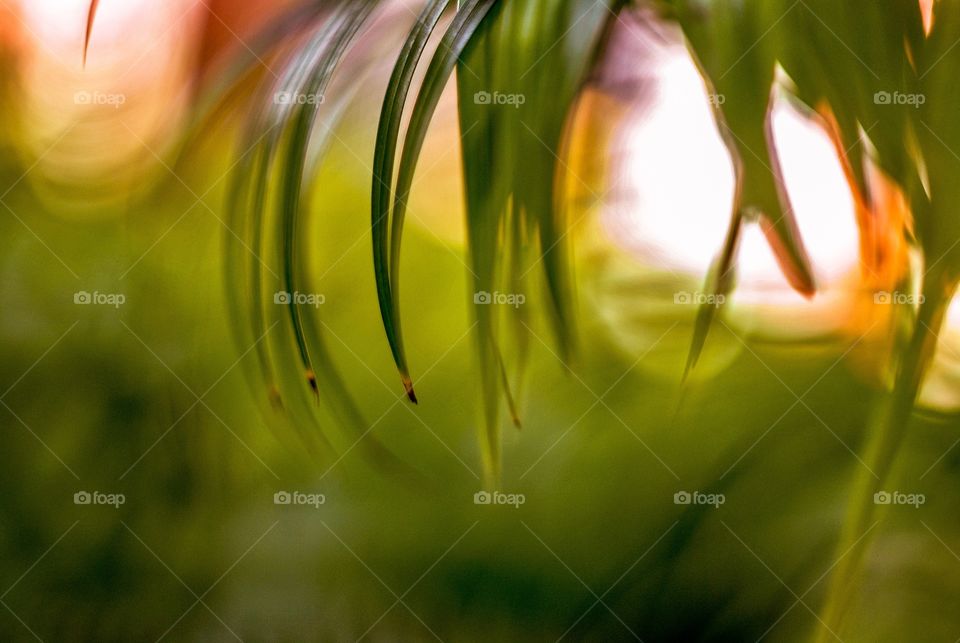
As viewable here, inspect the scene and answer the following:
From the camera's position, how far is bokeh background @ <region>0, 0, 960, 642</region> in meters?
1.13

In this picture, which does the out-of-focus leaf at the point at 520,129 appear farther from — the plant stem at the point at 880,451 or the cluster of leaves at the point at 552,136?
the plant stem at the point at 880,451

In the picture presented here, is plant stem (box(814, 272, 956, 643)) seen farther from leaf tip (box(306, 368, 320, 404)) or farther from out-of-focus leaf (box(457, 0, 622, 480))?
leaf tip (box(306, 368, 320, 404))

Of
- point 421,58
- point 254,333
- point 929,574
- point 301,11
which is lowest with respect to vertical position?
point 929,574

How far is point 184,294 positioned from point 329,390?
0.34 meters

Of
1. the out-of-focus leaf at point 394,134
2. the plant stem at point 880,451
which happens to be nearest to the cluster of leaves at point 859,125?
the plant stem at point 880,451

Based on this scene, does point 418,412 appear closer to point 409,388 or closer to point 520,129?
point 409,388

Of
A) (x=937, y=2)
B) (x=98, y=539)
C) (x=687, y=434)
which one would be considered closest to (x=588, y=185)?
(x=687, y=434)

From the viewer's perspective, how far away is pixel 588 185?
113 centimetres

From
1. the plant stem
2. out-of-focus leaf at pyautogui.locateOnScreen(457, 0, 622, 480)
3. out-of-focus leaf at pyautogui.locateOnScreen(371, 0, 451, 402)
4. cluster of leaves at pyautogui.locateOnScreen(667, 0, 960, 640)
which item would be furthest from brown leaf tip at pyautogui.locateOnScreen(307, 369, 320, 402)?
the plant stem

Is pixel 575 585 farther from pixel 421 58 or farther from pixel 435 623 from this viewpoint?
pixel 421 58

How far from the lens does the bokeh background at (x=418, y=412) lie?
1132 millimetres

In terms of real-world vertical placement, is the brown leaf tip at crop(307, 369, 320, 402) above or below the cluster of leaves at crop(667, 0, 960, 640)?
below

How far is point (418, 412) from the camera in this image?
3.73 ft

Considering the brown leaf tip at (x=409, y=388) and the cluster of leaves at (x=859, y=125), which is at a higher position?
the cluster of leaves at (x=859, y=125)
